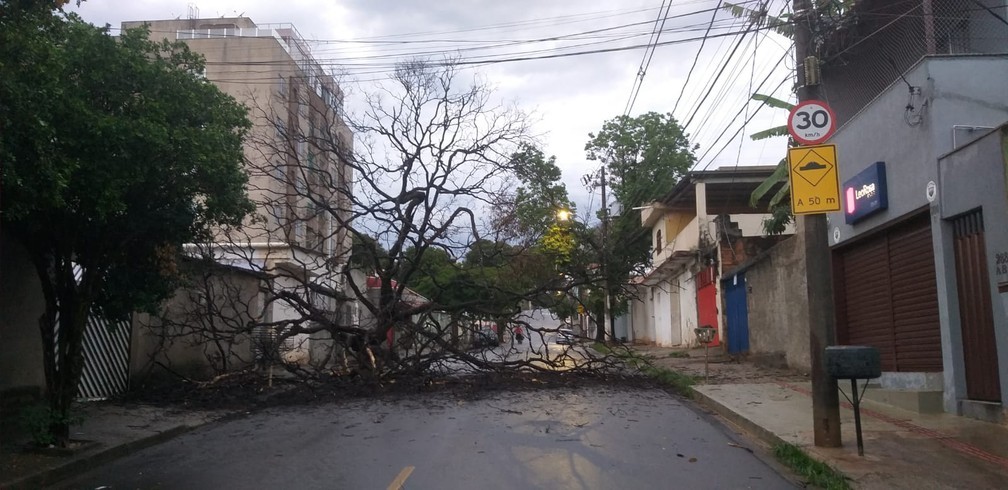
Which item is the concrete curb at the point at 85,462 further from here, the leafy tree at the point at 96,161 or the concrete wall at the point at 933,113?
the concrete wall at the point at 933,113

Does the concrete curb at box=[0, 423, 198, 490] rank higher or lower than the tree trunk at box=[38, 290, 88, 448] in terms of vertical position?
lower

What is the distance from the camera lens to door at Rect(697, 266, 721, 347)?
92.8 ft

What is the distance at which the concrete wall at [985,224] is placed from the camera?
9383 mm

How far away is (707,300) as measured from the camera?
30.3 m

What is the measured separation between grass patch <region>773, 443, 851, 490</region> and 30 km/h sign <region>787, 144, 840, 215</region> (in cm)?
267

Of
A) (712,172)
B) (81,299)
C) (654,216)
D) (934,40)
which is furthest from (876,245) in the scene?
(654,216)

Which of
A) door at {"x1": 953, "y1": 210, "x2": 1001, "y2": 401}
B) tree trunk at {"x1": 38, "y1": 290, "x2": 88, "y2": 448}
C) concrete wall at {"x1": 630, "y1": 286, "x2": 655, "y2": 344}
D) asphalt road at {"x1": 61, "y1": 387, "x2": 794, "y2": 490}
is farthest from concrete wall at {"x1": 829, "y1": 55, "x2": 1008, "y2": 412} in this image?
concrete wall at {"x1": 630, "y1": 286, "x2": 655, "y2": 344}

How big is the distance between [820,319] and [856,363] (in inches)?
31.7

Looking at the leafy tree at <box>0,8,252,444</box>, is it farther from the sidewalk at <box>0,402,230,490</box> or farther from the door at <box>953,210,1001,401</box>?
the door at <box>953,210,1001,401</box>

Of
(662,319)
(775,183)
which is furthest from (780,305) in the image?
(662,319)

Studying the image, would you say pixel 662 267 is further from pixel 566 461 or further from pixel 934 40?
pixel 566 461

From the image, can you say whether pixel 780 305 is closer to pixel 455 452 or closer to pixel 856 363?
pixel 856 363

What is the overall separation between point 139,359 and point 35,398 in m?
3.83

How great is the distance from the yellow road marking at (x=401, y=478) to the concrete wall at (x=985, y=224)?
22.6ft
